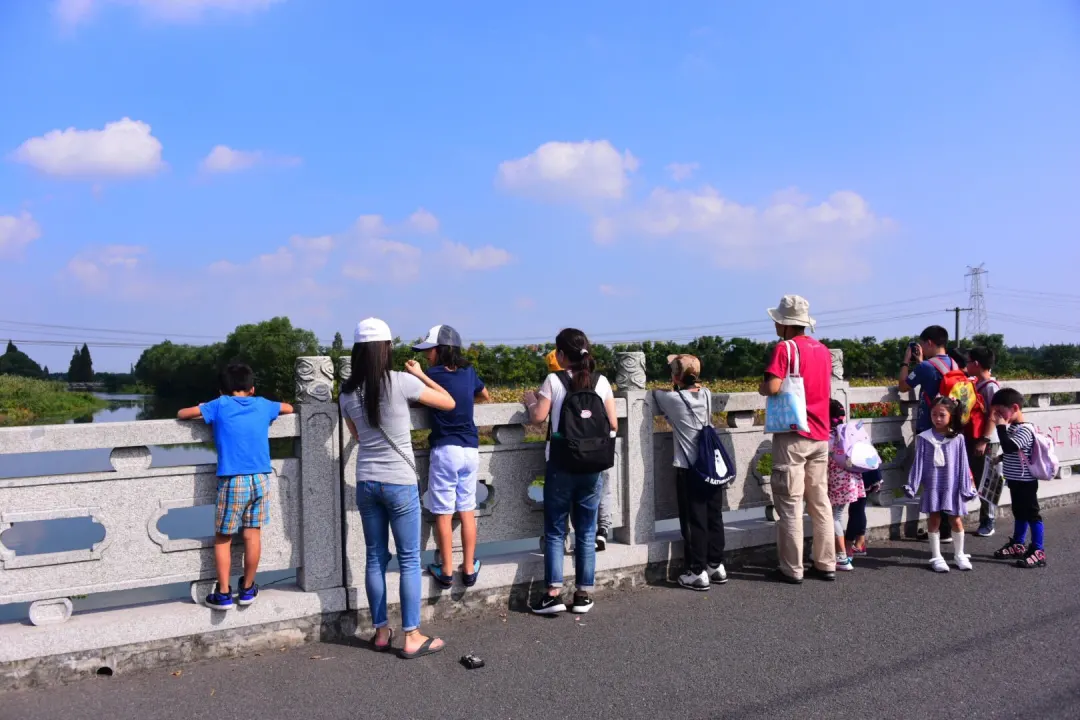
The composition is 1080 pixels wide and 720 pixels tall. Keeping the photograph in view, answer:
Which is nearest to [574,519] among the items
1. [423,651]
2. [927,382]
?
[423,651]

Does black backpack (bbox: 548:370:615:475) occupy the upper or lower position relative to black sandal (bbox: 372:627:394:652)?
upper

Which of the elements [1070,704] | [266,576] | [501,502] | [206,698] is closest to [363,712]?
[206,698]

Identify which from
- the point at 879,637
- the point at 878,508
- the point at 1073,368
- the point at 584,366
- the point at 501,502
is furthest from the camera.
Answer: the point at 1073,368

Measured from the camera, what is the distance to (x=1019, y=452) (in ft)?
19.4

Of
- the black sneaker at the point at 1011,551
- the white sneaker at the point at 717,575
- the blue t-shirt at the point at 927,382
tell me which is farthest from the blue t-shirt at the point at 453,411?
the black sneaker at the point at 1011,551

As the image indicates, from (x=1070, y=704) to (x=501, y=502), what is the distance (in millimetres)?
3145

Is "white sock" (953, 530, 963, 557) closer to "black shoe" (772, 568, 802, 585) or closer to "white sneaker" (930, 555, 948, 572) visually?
"white sneaker" (930, 555, 948, 572)

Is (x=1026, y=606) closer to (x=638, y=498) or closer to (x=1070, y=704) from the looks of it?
(x=1070, y=704)

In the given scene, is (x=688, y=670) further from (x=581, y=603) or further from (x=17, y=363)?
(x=17, y=363)

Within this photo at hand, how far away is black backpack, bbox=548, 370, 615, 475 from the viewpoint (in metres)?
4.45

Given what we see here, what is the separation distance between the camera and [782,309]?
17.5 ft

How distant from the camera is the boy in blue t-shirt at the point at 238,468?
396cm

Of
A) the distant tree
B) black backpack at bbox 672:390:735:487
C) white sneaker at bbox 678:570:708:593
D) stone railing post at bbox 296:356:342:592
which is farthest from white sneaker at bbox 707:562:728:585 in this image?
the distant tree

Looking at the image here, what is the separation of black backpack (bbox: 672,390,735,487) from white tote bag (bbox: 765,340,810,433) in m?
0.43
